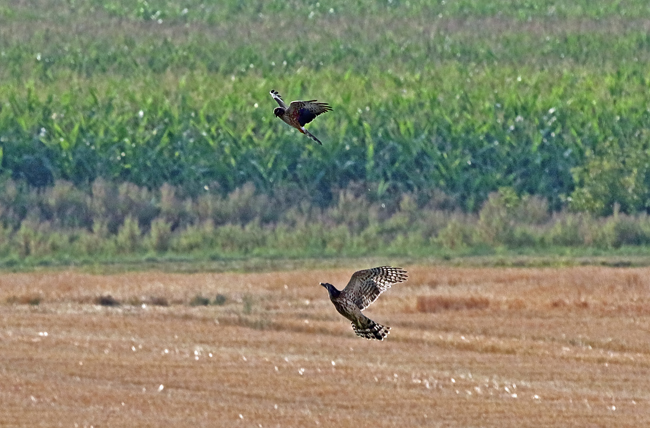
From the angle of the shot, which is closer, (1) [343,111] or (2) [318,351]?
(2) [318,351]

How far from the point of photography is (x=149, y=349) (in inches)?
563

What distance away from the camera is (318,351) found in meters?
14.2

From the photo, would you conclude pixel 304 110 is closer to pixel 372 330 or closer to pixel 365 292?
pixel 365 292

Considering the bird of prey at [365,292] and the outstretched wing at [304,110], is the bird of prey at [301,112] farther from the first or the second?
the bird of prey at [365,292]

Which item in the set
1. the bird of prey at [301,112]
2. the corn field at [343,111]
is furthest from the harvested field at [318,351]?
the bird of prey at [301,112]

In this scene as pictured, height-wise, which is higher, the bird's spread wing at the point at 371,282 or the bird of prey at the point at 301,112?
the bird of prey at the point at 301,112

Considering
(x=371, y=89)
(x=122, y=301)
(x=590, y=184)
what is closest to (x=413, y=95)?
(x=371, y=89)

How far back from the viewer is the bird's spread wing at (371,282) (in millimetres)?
7207

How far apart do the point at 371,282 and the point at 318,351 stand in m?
6.96

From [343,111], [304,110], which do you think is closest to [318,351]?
[304,110]

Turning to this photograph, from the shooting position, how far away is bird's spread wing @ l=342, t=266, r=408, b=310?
23.6ft

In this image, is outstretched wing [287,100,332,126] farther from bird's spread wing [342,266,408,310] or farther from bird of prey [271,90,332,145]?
bird's spread wing [342,266,408,310]

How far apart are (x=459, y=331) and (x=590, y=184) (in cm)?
693


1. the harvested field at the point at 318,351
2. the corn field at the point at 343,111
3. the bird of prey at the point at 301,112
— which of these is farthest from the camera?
the corn field at the point at 343,111
